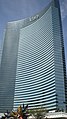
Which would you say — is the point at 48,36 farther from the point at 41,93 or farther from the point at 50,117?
the point at 50,117

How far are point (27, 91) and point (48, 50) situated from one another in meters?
47.8

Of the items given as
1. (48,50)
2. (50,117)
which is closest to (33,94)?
(48,50)

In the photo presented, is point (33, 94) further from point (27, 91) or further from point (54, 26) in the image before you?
point (54, 26)

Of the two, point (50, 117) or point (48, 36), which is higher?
point (48, 36)

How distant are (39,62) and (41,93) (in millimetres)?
31660

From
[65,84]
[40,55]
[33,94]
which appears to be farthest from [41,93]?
[40,55]

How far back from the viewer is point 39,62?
582ft

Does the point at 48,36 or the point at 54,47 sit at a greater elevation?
the point at 48,36

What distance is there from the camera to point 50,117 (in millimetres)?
86000

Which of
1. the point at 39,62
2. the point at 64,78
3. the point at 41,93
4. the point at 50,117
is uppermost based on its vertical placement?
the point at 39,62

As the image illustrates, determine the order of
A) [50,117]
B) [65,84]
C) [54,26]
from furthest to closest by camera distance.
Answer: [54,26] < [65,84] < [50,117]

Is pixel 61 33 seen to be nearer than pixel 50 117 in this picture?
No

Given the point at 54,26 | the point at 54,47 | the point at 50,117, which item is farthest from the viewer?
the point at 54,26

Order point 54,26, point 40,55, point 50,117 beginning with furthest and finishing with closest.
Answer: point 40,55
point 54,26
point 50,117
